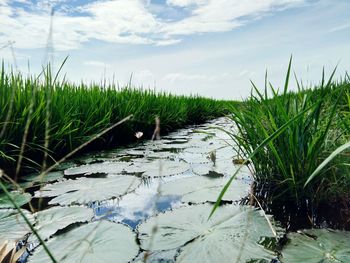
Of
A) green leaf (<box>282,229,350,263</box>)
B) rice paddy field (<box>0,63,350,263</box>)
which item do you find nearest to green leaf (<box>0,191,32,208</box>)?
rice paddy field (<box>0,63,350,263</box>)

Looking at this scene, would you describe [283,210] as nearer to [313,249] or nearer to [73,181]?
[313,249]

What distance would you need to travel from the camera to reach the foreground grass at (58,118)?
6.05 feet

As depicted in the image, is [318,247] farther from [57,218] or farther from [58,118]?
[58,118]

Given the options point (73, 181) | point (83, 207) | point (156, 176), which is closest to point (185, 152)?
point (156, 176)

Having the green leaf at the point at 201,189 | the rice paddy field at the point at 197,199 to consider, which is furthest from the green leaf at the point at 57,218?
the green leaf at the point at 201,189

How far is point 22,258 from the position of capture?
92 cm

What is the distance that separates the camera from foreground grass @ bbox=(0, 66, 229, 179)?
1.84 meters

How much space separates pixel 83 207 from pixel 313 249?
0.90 meters

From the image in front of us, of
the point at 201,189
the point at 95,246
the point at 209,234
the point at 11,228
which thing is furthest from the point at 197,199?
the point at 11,228

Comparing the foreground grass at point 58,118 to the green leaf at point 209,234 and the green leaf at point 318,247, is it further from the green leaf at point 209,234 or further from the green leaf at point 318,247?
the green leaf at point 318,247

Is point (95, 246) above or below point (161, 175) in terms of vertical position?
below

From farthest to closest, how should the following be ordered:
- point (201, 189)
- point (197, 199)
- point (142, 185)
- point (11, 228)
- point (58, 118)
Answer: point (58, 118)
point (142, 185)
point (201, 189)
point (197, 199)
point (11, 228)

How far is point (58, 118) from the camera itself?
2252mm

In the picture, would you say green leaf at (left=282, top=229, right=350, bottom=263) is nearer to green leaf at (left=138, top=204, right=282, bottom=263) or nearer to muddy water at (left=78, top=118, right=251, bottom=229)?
green leaf at (left=138, top=204, right=282, bottom=263)
